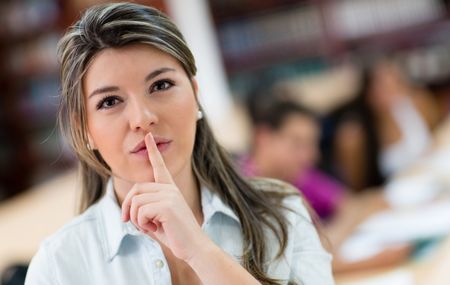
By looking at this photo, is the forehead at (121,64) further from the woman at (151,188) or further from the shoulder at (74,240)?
the shoulder at (74,240)

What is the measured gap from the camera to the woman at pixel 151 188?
94 cm

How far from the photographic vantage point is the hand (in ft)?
3.05

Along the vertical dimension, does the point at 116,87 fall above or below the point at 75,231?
above

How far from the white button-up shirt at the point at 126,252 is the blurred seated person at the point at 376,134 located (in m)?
2.57

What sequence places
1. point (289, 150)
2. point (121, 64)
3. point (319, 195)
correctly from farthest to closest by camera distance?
point (319, 195)
point (289, 150)
point (121, 64)

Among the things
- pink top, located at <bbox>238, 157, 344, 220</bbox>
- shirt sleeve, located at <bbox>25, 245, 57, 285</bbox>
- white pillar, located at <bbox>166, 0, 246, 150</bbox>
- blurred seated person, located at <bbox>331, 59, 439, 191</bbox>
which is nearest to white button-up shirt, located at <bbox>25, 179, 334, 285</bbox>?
shirt sleeve, located at <bbox>25, 245, 57, 285</bbox>

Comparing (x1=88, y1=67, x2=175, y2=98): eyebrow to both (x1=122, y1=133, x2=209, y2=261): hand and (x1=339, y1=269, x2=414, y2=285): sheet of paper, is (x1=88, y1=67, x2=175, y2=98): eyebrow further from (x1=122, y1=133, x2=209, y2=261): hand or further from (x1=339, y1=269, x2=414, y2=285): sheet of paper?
(x1=339, y1=269, x2=414, y2=285): sheet of paper

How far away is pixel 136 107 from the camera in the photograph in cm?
93

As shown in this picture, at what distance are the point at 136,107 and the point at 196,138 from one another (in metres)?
0.23

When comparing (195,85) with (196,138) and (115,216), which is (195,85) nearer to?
(196,138)

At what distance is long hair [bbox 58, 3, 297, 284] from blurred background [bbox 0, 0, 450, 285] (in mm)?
927

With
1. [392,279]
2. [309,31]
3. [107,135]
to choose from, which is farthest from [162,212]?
[309,31]

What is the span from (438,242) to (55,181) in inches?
90.5

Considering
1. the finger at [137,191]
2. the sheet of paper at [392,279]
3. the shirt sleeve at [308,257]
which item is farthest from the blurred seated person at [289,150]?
the finger at [137,191]
